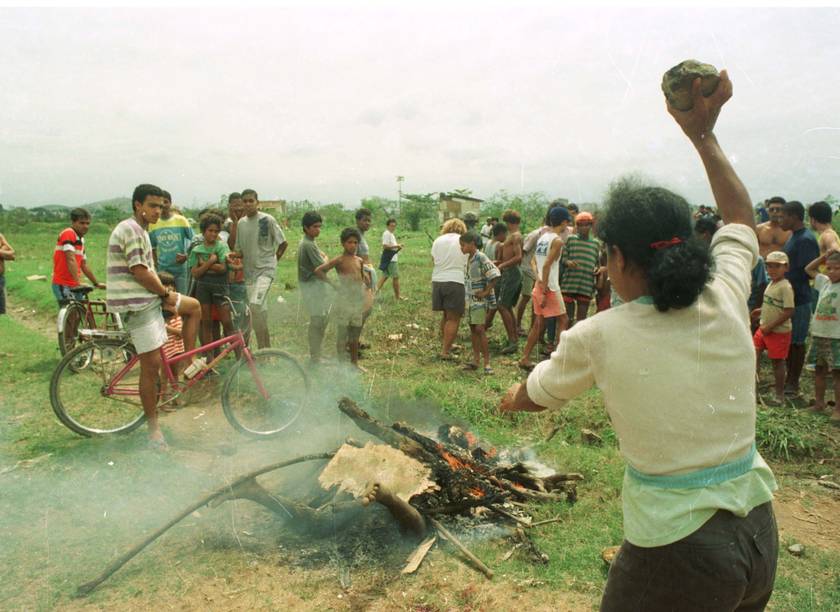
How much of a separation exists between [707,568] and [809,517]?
11.3ft

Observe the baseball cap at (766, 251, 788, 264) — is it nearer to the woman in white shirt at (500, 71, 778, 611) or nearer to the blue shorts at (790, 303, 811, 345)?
the blue shorts at (790, 303, 811, 345)

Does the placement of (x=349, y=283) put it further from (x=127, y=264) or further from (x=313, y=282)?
(x=127, y=264)

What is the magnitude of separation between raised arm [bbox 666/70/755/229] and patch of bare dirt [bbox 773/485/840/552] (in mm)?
2986

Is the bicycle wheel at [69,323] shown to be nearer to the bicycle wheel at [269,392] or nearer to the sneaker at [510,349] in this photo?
the bicycle wheel at [269,392]

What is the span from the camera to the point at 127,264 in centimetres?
460

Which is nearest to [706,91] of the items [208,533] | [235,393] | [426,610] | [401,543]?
[426,610]

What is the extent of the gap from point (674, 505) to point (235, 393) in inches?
183

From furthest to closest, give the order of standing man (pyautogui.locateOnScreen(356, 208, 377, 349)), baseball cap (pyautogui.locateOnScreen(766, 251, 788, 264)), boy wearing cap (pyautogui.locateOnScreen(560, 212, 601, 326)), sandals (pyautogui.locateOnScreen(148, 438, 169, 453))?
boy wearing cap (pyautogui.locateOnScreen(560, 212, 601, 326)) < standing man (pyautogui.locateOnScreen(356, 208, 377, 349)) < baseball cap (pyautogui.locateOnScreen(766, 251, 788, 264)) < sandals (pyautogui.locateOnScreen(148, 438, 169, 453))

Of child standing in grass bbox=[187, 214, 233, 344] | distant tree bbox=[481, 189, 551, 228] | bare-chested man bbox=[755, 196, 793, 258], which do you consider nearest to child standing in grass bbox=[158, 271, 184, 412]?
child standing in grass bbox=[187, 214, 233, 344]

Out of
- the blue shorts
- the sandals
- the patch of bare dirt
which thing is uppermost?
the blue shorts

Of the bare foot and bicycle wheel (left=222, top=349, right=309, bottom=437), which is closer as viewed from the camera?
the bare foot

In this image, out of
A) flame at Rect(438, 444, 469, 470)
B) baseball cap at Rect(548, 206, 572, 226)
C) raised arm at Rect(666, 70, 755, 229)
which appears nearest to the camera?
raised arm at Rect(666, 70, 755, 229)

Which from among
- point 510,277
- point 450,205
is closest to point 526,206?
point 450,205

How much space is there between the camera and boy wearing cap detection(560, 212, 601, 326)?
7.88 metres
